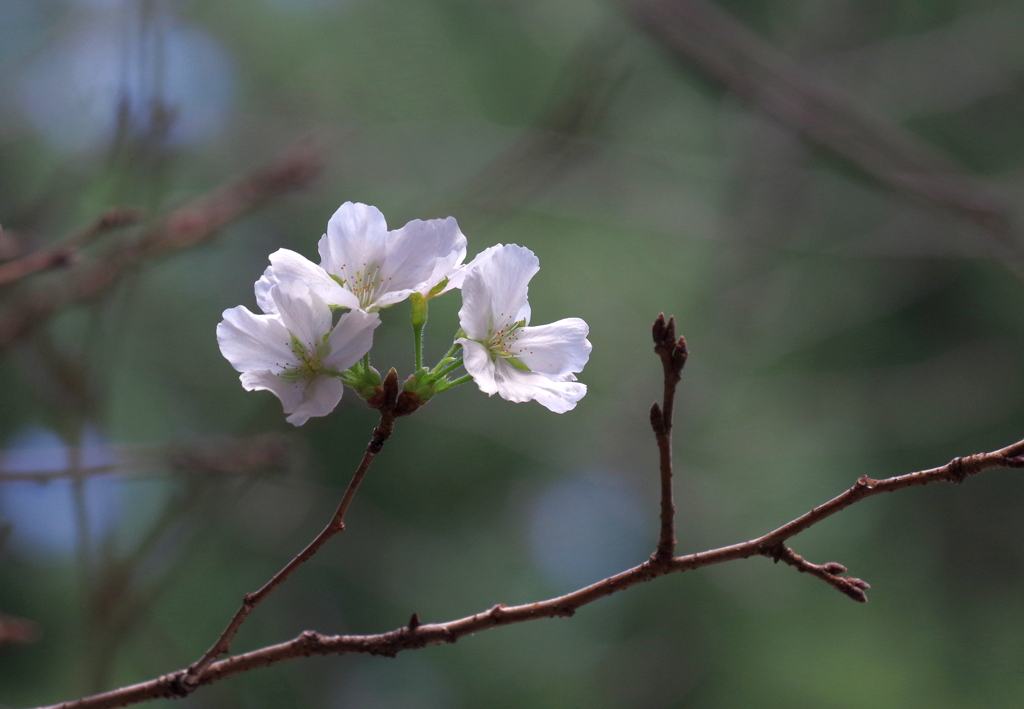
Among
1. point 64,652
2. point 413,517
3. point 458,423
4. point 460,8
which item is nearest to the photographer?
point 64,652

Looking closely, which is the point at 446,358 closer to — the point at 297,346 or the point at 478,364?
the point at 478,364

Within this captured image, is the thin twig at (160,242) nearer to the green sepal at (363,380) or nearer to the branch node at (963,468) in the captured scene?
the green sepal at (363,380)

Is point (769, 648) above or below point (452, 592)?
below

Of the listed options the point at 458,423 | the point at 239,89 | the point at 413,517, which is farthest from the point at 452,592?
the point at 239,89

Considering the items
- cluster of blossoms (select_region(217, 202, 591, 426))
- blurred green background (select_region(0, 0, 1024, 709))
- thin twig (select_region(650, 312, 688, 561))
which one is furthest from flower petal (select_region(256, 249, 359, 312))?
blurred green background (select_region(0, 0, 1024, 709))

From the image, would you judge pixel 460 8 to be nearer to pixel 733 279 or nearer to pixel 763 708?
pixel 733 279

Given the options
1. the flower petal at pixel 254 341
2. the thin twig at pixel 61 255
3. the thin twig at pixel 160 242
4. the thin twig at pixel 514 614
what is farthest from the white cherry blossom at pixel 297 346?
the thin twig at pixel 160 242
